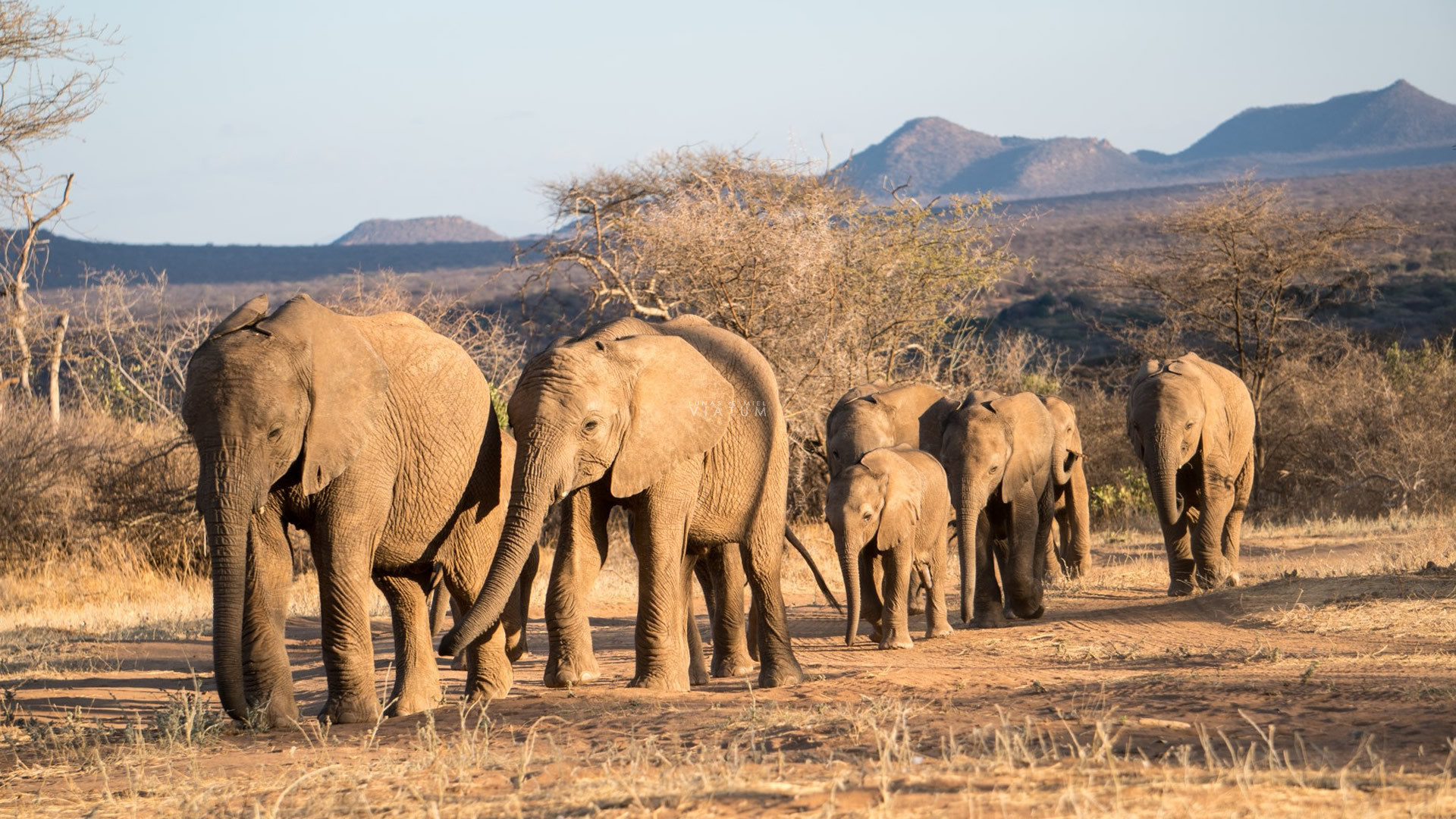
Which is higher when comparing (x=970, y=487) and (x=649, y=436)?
(x=649, y=436)

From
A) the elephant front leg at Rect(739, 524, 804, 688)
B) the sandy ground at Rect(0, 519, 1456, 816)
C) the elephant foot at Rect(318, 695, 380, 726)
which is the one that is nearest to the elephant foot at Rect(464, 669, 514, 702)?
the sandy ground at Rect(0, 519, 1456, 816)

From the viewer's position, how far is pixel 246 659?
723 cm

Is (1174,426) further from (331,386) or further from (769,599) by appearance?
(331,386)

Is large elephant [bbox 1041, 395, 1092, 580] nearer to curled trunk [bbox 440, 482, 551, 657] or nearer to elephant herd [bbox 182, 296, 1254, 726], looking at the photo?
elephant herd [bbox 182, 296, 1254, 726]

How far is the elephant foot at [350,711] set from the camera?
739cm

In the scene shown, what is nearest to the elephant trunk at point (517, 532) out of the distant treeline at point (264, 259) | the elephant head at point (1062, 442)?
the elephant head at point (1062, 442)

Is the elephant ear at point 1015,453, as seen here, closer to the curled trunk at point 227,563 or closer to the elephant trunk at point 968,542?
the elephant trunk at point 968,542

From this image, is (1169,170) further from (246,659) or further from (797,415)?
(246,659)

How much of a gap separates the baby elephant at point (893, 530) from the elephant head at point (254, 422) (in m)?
4.35

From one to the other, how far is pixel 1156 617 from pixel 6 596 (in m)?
12.3

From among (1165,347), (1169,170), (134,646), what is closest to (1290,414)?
(1165,347)

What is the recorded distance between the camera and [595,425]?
23.9 ft

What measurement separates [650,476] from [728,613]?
1.67 metres

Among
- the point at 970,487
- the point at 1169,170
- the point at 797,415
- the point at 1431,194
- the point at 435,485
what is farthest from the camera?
the point at 1169,170
